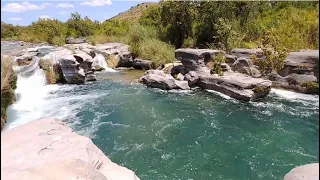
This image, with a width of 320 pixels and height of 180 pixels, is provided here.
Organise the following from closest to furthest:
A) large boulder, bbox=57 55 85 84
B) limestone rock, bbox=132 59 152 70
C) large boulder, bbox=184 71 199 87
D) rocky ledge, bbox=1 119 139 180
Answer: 1. rocky ledge, bbox=1 119 139 180
2. large boulder, bbox=184 71 199 87
3. large boulder, bbox=57 55 85 84
4. limestone rock, bbox=132 59 152 70

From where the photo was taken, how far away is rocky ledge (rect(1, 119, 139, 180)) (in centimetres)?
370

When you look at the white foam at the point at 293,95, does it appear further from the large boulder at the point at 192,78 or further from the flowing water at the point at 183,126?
the large boulder at the point at 192,78

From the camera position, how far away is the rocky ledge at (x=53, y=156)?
3.70 m

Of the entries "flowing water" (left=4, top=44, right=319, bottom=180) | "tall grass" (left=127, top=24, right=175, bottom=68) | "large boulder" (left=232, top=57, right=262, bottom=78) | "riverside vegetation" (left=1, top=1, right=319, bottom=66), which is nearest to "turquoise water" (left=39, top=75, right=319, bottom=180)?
"flowing water" (left=4, top=44, right=319, bottom=180)

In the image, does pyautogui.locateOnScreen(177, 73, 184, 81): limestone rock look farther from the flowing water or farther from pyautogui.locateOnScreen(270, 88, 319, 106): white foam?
pyautogui.locateOnScreen(270, 88, 319, 106): white foam

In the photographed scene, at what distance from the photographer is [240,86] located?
13398 millimetres

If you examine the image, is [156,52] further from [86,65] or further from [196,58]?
[86,65]

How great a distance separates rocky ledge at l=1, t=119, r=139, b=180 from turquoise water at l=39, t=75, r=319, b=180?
7.87ft

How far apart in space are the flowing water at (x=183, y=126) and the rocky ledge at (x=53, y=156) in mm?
2336

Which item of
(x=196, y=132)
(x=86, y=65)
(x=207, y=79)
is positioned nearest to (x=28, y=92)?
(x=86, y=65)

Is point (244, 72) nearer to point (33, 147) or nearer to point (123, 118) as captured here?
point (123, 118)

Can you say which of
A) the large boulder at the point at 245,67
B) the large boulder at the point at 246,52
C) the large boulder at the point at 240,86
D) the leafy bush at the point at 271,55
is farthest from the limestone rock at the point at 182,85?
the leafy bush at the point at 271,55

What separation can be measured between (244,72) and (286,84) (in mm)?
2360

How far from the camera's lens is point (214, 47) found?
20.4 metres
